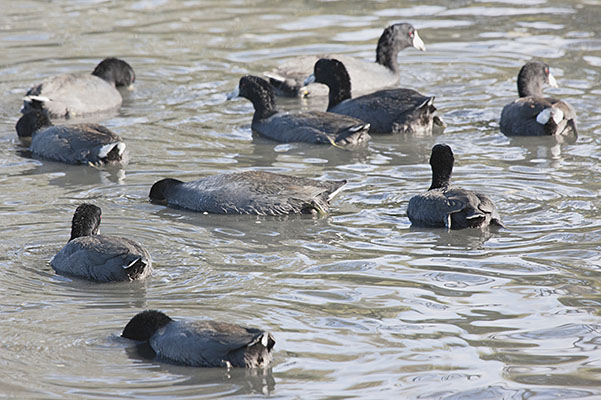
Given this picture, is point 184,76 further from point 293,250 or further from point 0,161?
point 293,250

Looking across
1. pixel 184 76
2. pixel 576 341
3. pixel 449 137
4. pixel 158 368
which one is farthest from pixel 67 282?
pixel 184 76

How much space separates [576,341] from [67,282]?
3.38 meters

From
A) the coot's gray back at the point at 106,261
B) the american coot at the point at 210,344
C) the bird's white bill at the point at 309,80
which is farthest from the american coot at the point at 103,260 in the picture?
the bird's white bill at the point at 309,80

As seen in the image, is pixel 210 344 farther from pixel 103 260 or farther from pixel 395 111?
pixel 395 111

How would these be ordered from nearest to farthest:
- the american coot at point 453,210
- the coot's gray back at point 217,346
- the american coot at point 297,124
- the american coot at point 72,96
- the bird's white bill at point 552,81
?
1. the coot's gray back at point 217,346
2. the american coot at point 453,210
3. the american coot at point 297,124
4. the american coot at point 72,96
5. the bird's white bill at point 552,81

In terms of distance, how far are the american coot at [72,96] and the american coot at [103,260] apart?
18.9 feet

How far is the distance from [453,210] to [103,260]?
283 centimetres

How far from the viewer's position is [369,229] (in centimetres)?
828

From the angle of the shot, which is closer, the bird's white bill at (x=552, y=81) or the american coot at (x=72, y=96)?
the american coot at (x=72, y=96)

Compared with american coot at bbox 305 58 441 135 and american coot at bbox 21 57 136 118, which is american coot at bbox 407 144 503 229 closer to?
american coot at bbox 305 58 441 135

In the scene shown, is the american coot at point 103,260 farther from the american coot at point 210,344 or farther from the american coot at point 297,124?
the american coot at point 297,124

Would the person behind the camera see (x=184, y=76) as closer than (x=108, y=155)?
No

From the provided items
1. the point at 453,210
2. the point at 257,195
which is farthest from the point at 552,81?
the point at 257,195

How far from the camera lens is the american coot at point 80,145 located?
10633mm
